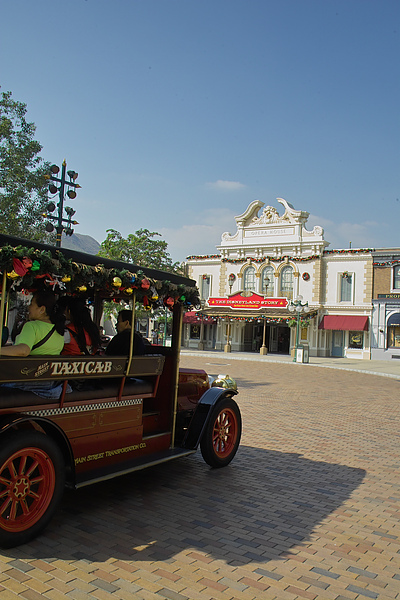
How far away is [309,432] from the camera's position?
28.6 feet

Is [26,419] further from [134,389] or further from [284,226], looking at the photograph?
[284,226]

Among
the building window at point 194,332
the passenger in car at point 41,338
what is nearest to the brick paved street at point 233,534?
the passenger in car at point 41,338

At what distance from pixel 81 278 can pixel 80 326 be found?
975 mm

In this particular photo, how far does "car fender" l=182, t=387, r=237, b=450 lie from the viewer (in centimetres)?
565

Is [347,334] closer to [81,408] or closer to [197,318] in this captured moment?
[197,318]

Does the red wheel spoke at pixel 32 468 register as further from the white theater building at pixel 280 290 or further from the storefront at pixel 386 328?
the storefront at pixel 386 328

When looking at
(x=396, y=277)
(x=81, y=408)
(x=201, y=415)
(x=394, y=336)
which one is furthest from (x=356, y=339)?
(x=81, y=408)

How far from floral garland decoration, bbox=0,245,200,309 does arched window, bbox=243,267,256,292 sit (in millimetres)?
35807

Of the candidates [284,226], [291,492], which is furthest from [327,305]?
[291,492]

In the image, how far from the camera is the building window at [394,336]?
35.3 m

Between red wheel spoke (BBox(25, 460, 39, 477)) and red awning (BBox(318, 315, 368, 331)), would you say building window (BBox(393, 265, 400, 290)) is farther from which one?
red wheel spoke (BBox(25, 460, 39, 477))

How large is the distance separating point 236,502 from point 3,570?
93.7 inches

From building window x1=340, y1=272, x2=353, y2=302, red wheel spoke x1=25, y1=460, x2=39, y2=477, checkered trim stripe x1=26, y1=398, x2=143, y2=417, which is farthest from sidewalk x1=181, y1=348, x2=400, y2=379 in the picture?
red wheel spoke x1=25, y1=460, x2=39, y2=477

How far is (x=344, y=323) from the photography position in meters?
36.3
